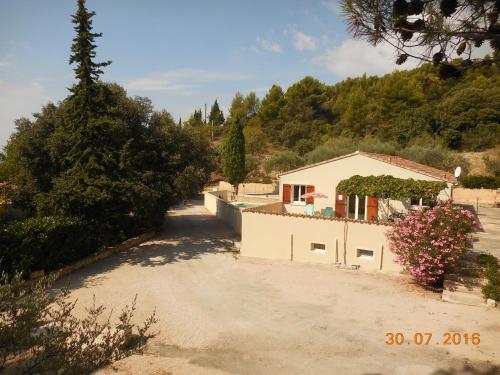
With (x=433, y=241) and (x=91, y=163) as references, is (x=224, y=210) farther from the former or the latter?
(x=433, y=241)

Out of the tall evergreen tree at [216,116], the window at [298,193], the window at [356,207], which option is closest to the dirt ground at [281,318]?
the window at [356,207]

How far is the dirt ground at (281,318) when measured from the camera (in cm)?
927

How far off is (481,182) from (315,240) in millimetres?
35630

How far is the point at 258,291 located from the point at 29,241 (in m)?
9.55

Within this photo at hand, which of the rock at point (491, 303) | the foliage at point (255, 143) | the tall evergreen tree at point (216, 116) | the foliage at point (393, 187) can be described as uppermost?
the tall evergreen tree at point (216, 116)

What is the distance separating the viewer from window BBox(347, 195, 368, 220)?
76.5 ft

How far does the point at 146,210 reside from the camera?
20.1 m

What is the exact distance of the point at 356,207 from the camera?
76.1 ft

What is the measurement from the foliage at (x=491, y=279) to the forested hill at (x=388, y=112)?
4808cm

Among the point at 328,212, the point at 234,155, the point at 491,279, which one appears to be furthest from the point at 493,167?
the point at 491,279

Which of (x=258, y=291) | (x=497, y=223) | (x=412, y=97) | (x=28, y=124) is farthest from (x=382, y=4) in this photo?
(x=412, y=97)

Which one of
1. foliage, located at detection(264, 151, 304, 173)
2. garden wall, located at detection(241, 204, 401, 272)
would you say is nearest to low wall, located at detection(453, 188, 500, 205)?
foliage, located at detection(264, 151, 304, 173)

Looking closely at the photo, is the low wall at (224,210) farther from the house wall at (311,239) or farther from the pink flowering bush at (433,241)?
the pink flowering bush at (433,241)

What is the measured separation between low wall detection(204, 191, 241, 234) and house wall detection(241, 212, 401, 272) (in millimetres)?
7019
